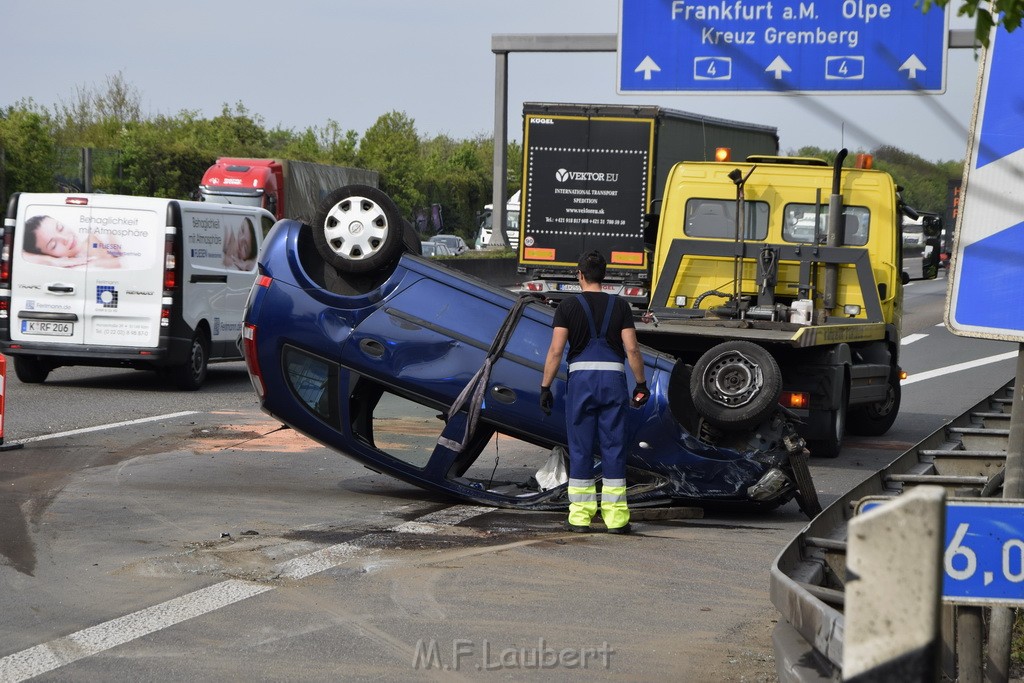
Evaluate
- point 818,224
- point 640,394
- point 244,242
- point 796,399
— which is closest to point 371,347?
point 640,394

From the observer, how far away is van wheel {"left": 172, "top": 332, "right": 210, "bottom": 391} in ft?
52.5

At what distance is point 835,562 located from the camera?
4.30 meters

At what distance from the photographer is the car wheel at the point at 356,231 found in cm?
898

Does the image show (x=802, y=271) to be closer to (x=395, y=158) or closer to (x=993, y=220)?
(x=993, y=220)

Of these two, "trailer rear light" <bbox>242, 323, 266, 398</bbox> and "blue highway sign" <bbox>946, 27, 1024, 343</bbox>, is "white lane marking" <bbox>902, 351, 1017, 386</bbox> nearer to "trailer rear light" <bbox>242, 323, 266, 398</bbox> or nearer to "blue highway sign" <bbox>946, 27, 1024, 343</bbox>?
"trailer rear light" <bbox>242, 323, 266, 398</bbox>

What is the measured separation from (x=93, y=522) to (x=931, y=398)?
12.3 m

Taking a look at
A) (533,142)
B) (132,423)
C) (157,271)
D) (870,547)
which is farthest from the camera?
(533,142)

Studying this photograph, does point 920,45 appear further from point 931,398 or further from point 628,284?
point 628,284

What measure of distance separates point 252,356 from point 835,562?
544 cm

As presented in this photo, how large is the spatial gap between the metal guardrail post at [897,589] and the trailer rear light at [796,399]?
9.84 meters

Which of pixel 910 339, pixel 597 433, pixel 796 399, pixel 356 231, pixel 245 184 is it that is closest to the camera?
pixel 597 433

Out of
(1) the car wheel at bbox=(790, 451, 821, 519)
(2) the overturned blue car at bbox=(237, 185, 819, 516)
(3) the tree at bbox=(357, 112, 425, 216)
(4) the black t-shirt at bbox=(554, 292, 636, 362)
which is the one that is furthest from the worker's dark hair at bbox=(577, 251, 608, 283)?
(3) the tree at bbox=(357, 112, 425, 216)

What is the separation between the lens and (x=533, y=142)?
951 inches

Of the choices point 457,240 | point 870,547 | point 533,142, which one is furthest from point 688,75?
point 457,240
